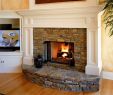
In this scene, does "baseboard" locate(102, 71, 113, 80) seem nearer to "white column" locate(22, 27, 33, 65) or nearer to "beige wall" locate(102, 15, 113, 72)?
"beige wall" locate(102, 15, 113, 72)

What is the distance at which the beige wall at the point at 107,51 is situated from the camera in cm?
398

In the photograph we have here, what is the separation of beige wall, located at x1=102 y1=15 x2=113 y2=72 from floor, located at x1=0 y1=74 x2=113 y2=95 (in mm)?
323

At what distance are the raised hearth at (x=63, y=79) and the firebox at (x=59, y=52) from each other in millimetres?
359

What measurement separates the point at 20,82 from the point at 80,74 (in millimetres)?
1310

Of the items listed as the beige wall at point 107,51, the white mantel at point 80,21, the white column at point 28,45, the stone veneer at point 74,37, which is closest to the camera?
the white mantel at point 80,21

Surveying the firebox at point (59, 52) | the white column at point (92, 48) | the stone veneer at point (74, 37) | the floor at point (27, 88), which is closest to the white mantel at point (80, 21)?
the white column at point (92, 48)

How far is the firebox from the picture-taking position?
4.27m

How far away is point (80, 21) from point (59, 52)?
1.07 m

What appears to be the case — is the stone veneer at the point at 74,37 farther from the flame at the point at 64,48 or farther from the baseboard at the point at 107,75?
the baseboard at the point at 107,75

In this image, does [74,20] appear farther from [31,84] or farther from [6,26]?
[6,26]

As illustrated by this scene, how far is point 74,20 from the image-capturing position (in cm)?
379

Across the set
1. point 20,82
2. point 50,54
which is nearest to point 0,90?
point 20,82

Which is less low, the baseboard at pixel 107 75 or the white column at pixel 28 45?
the white column at pixel 28 45

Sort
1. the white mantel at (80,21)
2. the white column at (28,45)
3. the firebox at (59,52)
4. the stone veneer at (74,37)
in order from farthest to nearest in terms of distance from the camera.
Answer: the white column at (28,45)
the firebox at (59,52)
the stone veneer at (74,37)
the white mantel at (80,21)
